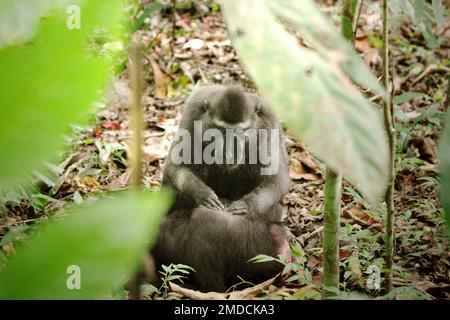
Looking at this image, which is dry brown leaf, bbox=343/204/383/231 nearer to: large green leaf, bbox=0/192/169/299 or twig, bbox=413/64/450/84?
twig, bbox=413/64/450/84

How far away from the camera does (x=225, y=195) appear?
4156 millimetres

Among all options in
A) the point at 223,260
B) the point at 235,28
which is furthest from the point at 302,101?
the point at 223,260

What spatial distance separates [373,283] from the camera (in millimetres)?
3215

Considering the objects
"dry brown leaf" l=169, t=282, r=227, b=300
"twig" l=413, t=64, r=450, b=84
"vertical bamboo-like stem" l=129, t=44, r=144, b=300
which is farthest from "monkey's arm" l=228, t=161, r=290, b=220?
"vertical bamboo-like stem" l=129, t=44, r=144, b=300

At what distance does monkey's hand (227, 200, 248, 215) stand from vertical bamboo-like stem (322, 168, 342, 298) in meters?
1.28

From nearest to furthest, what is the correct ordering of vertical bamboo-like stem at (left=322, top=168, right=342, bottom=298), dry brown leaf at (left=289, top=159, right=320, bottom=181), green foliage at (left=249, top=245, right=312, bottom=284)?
vertical bamboo-like stem at (left=322, top=168, right=342, bottom=298) → green foliage at (left=249, top=245, right=312, bottom=284) → dry brown leaf at (left=289, top=159, right=320, bottom=181)

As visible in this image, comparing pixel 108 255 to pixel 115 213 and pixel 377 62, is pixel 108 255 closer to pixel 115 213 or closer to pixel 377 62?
pixel 115 213

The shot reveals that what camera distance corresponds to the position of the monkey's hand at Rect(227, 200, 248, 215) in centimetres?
394

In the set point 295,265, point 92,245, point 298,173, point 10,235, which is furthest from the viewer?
point 298,173

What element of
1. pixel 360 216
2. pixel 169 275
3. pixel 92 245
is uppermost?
pixel 92 245

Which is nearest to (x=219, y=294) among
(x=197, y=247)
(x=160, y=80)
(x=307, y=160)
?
(x=197, y=247)

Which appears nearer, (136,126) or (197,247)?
(136,126)

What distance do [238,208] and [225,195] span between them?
21 cm

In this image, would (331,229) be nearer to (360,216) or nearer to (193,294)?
(193,294)
